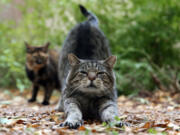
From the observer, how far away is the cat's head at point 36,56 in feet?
17.1

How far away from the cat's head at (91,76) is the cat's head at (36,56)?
2.35 m

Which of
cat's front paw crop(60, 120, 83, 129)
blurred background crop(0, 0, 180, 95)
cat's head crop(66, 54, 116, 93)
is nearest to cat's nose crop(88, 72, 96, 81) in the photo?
cat's head crop(66, 54, 116, 93)

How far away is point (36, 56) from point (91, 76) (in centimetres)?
270

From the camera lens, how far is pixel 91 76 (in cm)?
272

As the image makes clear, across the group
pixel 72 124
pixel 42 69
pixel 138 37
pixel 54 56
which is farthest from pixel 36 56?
pixel 72 124

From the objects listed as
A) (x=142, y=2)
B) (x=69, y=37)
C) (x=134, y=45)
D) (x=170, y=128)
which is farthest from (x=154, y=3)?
(x=170, y=128)

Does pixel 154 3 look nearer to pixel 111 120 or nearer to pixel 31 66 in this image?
pixel 31 66

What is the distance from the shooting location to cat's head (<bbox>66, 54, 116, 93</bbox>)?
9.00 feet

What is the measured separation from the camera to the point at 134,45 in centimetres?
545

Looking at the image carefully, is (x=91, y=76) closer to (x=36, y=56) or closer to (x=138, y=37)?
(x=36, y=56)

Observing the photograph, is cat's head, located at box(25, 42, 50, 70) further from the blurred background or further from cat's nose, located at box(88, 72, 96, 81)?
cat's nose, located at box(88, 72, 96, 81)

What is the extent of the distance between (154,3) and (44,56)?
226 cm

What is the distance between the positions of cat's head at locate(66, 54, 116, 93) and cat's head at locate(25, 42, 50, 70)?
7.72 feet

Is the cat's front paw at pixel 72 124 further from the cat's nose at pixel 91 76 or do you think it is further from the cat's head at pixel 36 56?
the cat's head at pixel 36 56
